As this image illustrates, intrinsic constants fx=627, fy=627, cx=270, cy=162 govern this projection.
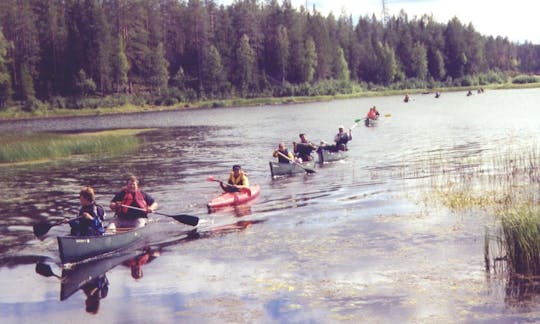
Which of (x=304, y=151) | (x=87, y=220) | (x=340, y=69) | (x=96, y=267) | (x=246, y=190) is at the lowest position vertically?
(x=96, y=267)

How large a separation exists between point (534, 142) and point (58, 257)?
1045 inches

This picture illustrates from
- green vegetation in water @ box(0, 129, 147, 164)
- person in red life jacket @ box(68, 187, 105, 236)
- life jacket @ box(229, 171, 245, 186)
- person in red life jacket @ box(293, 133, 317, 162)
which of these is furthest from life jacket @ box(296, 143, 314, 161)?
green vegetation in water @ box(0, 129, 147, 164)

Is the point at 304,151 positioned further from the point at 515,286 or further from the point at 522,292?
the point at 522,292

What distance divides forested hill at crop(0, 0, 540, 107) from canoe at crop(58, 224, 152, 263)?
72.4 m

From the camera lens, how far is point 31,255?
50.6 ft

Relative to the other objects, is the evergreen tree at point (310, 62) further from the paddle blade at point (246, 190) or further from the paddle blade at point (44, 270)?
the paddle blade at point (44, 270)

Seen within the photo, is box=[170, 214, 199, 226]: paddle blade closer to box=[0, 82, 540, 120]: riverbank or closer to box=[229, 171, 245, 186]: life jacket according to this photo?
box=[229, 171, 245, 186]: life jacket

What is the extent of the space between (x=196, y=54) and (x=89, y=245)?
11225cm

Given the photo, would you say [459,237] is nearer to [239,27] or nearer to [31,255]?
[31,255]

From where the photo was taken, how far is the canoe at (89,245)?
45.0 ft

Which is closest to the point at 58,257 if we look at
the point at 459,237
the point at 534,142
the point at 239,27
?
the point at 459,237

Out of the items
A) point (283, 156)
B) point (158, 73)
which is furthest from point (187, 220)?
point (158, 73)

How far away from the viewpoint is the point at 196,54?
124 meters

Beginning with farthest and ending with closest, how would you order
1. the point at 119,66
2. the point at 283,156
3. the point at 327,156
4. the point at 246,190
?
the point at 119,66
the point at 327,156
the point at 283,156
the point at 246,190
